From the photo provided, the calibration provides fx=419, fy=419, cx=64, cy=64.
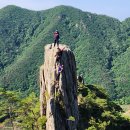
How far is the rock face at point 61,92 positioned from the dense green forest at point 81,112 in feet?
3.75

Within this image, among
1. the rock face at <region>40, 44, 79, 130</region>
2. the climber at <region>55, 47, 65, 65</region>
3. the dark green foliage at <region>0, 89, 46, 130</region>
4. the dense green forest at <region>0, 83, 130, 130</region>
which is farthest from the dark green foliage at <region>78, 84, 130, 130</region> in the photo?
the climber at <region>55, 47, 65, 65</region>

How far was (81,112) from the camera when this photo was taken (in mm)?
58594

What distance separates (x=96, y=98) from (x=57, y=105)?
81.7 feet

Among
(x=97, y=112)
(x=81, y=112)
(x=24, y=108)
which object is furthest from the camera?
(x=97, y=112)

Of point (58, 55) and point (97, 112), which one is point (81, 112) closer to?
point (97, 112)

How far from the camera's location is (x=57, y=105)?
40.1m

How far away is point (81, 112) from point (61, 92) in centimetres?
1927

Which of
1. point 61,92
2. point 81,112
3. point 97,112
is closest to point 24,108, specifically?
point 61,92

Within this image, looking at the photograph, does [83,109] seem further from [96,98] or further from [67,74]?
[67,74]

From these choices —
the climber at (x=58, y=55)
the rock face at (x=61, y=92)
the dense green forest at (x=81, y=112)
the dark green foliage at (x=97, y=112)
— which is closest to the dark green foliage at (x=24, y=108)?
the dense green forest at (x=81, y=112)

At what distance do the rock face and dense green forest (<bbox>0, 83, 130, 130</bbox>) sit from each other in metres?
1.14

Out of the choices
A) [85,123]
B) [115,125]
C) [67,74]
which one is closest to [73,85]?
[67,74]

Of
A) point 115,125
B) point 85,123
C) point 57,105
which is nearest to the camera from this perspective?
point 57,105

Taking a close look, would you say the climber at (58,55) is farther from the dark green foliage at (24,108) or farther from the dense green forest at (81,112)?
the dark green foliage at (24,108)
